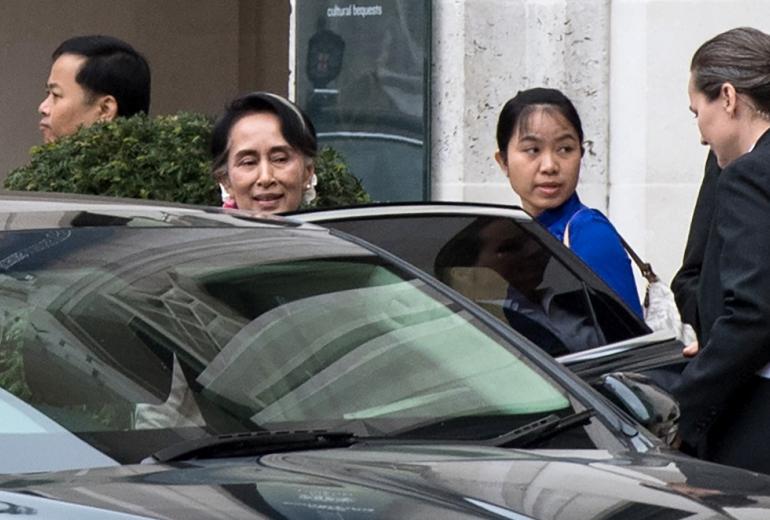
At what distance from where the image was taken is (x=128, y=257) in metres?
3.74

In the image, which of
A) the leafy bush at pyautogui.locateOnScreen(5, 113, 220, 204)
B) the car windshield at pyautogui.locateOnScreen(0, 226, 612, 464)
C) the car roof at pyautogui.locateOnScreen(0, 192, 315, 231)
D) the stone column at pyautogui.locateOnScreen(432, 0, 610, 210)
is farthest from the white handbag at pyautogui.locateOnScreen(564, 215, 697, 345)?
the stone column at pyautogui.locateOnScreen(432, 0, 610, 210)

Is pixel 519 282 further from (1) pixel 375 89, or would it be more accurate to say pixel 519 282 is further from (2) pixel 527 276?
(1) pixel 375 89

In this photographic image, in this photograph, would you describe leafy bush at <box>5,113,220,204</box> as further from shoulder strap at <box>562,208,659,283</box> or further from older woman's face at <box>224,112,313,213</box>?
shoulder strap at <box>562,208,659,283</box>

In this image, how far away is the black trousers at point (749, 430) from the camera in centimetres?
479

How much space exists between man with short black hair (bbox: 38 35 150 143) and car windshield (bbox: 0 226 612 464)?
3.05m

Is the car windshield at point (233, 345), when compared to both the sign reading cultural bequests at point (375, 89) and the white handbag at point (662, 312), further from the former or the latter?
the sign reading cultural bequests at point (375, 89)

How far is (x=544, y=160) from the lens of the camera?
628 cm

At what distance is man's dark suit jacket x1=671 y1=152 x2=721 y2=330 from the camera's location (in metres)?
5.70

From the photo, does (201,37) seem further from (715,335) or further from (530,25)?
(715,335)

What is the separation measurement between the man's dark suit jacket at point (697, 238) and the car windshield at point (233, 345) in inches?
66.4

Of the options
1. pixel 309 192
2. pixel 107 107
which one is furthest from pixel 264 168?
pixel 107 107

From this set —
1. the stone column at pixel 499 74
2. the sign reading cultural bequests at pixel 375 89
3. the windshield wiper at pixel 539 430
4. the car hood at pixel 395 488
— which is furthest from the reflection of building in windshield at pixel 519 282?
the sign reading cultural bequests at pixel 375 89

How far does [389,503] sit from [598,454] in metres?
0.82

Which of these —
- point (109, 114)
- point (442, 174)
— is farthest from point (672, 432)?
point (442, 174)
